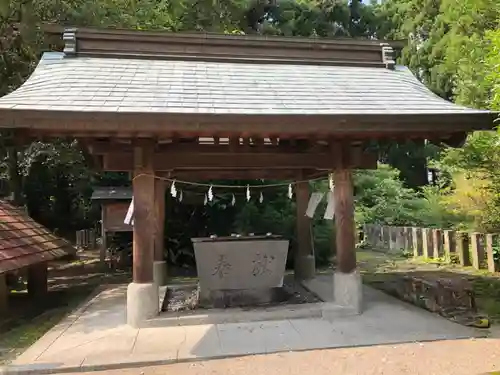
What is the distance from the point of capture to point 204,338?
5.49 metres

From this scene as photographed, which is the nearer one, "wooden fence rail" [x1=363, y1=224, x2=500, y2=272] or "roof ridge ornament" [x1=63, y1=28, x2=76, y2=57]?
"roof ridge ornament" [x1=63, y1=28, x2=76, y2=57]

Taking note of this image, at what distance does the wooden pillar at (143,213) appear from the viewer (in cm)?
604

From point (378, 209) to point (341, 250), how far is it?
44.1ft

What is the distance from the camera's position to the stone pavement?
15.8 ft

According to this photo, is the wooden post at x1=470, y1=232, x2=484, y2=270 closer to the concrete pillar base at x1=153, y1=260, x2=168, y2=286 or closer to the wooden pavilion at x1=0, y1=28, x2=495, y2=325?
the wooden pavilion at x1=0, y1=28, x2=495, y2=325

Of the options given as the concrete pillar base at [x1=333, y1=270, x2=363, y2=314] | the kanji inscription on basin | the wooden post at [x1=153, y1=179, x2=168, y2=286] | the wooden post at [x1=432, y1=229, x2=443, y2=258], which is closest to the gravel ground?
the concrete pillar base at [x1=333, y1=270, x2=363, y2=314]

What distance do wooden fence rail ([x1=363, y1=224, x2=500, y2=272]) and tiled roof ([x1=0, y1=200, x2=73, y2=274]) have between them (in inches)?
409

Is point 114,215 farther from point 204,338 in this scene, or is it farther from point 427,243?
point 427,243

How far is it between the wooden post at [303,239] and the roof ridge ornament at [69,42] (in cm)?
520

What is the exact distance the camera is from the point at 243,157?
673 centimetres

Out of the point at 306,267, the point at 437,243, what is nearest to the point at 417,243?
the point at 437,243

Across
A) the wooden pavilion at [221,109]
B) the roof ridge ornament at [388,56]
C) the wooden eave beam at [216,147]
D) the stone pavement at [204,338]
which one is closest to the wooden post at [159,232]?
the wooden pavilion at [221,109]

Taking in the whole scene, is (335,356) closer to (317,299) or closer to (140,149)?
(317,299)

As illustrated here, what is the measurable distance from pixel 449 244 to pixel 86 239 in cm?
1580
